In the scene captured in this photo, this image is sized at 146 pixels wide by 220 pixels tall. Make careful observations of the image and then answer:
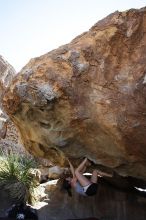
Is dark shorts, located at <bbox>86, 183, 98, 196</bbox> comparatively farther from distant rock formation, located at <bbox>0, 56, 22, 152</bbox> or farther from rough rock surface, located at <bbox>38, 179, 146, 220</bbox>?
distant rock formation, located at <bbox>0, 56, 22, 152</bbox>

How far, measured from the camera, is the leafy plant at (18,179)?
1134 centimetres

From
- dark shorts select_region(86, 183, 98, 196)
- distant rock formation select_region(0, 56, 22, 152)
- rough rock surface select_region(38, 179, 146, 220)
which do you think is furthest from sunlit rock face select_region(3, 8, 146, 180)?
distant rock formation select_region(0, 56, 22, 152)

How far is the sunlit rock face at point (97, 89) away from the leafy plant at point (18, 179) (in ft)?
10.8

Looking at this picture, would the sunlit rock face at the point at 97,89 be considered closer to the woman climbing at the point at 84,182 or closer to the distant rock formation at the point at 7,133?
the woman climbing at the point at 84,182

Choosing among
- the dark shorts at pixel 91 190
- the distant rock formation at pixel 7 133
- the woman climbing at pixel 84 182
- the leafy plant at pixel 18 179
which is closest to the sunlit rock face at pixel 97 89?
the woman climbing at pixel 84 182

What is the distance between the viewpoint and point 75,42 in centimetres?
864

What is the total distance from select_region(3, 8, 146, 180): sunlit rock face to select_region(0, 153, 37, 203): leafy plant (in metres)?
3.30

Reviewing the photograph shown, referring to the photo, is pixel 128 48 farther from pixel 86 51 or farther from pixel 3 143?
pixel 3 143

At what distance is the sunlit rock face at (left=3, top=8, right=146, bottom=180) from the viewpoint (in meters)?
8.00

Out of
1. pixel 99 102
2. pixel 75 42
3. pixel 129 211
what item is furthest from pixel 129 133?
pixel 129 211

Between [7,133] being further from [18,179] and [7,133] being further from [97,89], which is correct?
[97,89]

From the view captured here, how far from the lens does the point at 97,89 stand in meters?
8.23

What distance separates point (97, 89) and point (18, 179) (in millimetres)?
5021

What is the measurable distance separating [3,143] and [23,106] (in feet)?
31.8
